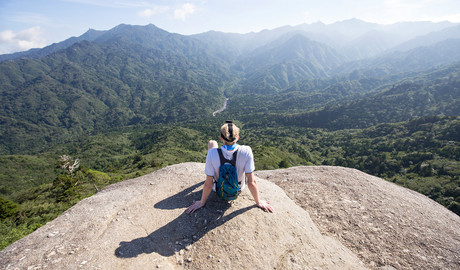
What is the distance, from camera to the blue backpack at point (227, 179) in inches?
256

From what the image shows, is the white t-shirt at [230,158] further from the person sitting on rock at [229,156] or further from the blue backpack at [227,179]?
the blue backpack at [227,179]

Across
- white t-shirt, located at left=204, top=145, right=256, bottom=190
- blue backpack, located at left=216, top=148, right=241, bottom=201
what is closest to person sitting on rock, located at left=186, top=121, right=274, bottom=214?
white t-shirt, located at left=204, top=145, right=256, bottom=190

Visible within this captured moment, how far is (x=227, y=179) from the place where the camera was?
6.71 metres

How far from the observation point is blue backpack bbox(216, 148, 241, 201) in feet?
21.3

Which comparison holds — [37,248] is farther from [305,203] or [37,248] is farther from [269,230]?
[305,203]

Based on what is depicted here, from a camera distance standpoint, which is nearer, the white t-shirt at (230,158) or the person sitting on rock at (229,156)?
the person sitting on rock at (229,156)

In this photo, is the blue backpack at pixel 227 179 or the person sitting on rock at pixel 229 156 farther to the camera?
the blue backpack at pixel 227 179

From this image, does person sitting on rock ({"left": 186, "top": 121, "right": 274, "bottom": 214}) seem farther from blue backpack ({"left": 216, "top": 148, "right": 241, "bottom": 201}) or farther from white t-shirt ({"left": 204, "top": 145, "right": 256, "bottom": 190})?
blue backpack ({"left": 216, "top": 148, "right": 241, "bottom": 201})

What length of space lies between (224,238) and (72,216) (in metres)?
6.70

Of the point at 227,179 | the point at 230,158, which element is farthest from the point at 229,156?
the point at 227,179

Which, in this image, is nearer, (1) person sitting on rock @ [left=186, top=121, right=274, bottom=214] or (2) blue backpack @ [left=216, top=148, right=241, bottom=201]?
(1) person sitting on rock @ [left=186, top=121, right=274, bottom=214]

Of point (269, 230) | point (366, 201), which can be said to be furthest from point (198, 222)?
point (366, 201)

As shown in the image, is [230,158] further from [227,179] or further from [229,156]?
[227,179]

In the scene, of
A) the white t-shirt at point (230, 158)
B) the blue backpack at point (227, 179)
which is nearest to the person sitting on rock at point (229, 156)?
the white t-shirt at point (230, 158)
